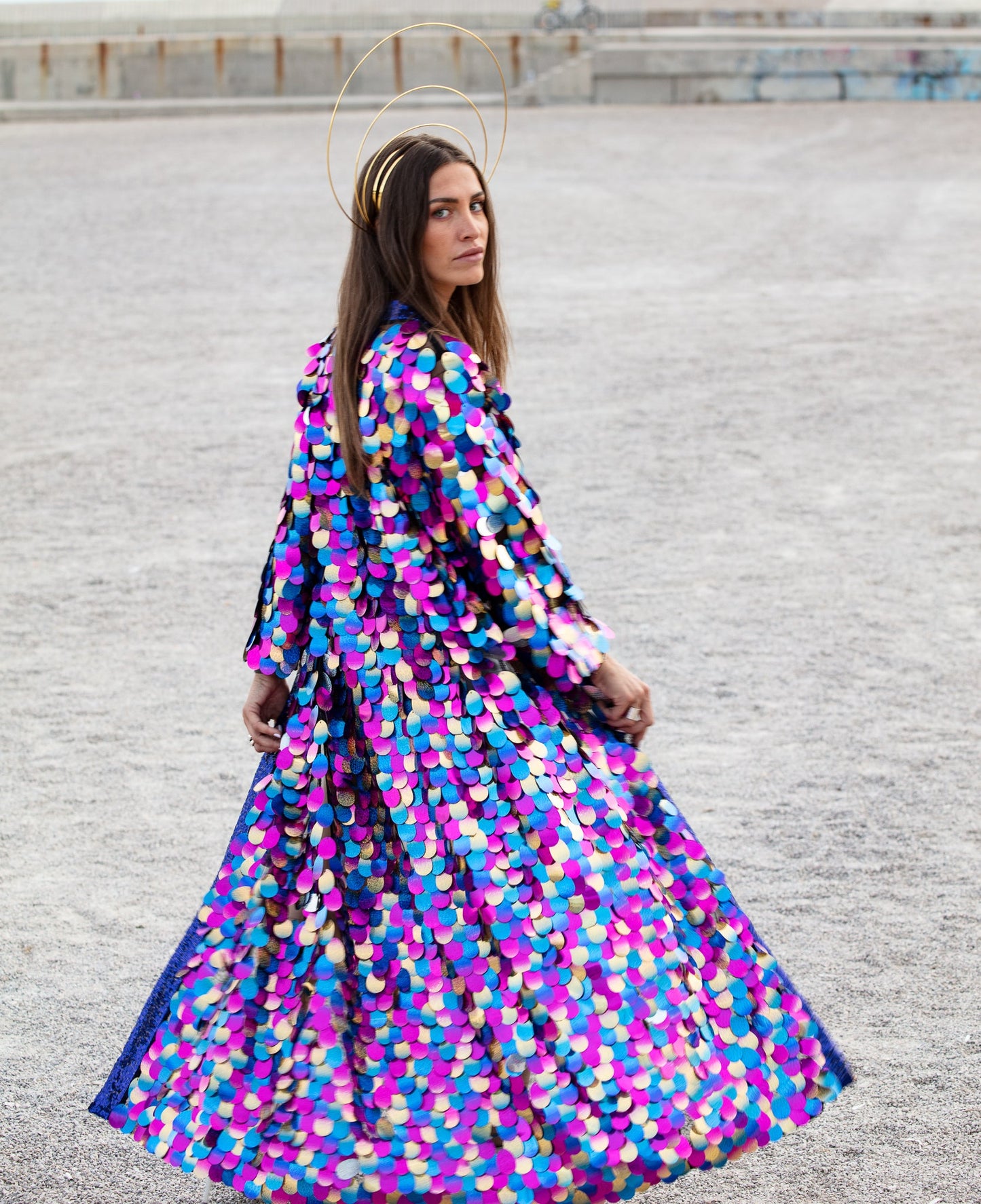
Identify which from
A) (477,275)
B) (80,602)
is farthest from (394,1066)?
(80,602)

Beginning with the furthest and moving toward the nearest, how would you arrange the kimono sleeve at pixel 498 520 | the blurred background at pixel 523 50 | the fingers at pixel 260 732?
the blurred background at pixel 523 50
the fingers at pixel 260 732
the kimono sleeve at pixel 498 520

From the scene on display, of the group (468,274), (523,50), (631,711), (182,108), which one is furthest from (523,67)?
(631,711)

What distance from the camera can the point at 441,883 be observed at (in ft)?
7.70

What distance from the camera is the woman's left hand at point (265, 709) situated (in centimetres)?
258

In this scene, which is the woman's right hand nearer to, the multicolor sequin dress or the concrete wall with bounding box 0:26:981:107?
the multicolor sequin dress

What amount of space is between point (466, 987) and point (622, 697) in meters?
0.50

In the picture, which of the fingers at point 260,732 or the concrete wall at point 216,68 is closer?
the fingers at point 260,732

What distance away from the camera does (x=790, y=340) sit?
29.5 ft

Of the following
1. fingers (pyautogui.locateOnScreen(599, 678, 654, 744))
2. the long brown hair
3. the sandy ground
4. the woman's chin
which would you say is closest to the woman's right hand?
fingers (pyautogui.locateOnScreen(599, 678, 654, 744))

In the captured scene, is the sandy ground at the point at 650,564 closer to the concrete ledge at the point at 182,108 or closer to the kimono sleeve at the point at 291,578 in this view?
the kimono sleeve at the point at 291,578

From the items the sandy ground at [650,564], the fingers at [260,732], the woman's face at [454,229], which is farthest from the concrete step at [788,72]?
the fingers at [260,732]

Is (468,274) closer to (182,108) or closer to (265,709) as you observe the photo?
(265,709)

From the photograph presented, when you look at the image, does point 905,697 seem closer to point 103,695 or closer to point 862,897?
point 862,897

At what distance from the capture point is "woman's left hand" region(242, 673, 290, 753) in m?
2.58
